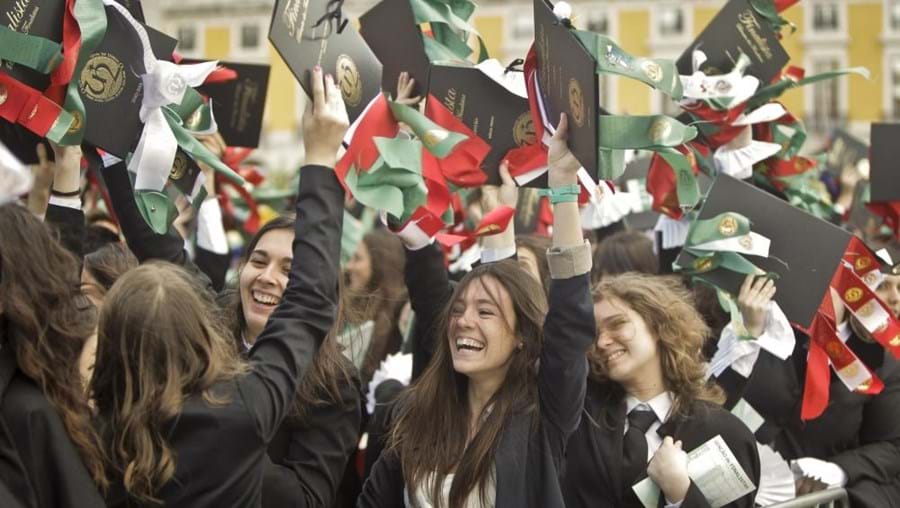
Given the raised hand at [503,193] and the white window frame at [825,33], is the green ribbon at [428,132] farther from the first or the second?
the white window frame at [825,33]

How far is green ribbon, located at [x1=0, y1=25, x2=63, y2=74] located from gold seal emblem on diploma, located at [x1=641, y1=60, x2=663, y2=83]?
161 centimetres

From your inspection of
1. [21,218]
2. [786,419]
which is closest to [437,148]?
→ [21,218]

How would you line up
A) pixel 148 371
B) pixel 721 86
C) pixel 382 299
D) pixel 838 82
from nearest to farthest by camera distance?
pixel 148 371 < pixel 721 86 < pixel 382 299 < pixel 838 82

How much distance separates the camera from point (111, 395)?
9.37 ft

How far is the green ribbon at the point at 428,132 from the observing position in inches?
140

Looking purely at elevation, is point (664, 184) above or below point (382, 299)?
above

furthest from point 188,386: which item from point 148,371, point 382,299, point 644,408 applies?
point 382,299

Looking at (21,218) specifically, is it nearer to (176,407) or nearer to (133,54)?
(176,407)

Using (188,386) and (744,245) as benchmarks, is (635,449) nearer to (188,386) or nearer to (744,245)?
(744,245)

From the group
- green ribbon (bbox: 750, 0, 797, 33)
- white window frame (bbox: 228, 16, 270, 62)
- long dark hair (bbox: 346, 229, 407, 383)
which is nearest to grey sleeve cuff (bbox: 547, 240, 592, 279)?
long dark hair (bbox: 346, 229, 407, 383)

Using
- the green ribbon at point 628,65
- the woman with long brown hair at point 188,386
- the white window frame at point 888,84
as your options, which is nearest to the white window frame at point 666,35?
the white window frame at point 888,84

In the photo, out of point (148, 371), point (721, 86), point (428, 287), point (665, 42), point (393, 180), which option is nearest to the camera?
point (148, 371)

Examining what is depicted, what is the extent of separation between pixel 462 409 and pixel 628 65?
106 cm

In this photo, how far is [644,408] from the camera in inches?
157
